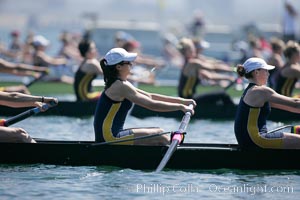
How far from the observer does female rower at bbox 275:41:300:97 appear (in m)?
16.4

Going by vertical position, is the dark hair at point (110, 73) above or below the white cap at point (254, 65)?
below

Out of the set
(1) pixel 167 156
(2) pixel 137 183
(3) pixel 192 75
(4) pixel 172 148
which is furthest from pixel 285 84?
(2) pixel 137 183

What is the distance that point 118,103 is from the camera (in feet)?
36.7

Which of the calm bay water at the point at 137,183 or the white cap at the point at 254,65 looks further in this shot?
the white cap at the point at 254,65

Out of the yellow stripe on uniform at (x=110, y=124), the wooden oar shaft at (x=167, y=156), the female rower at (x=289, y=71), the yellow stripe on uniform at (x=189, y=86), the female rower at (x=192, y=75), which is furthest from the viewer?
the yellow stripe on uniform at (x=189, y=86)

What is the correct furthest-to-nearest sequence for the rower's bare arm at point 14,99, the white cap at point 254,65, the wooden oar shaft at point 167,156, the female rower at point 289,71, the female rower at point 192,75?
the female rower at point 192,75
the female rower at point 289,71
the rower's bare arm at point 14,99
the white cap at point 254,65
the wooden oar shaft at point 167,156

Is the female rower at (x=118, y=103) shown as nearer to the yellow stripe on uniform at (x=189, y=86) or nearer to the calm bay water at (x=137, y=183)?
the calm bay water at (x=137, y=183)

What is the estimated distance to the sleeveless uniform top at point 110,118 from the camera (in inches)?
441

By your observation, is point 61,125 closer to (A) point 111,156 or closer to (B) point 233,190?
(A) point 111,156

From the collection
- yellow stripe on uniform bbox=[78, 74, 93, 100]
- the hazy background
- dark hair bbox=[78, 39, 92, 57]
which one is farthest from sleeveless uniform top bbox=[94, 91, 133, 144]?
the hazy background

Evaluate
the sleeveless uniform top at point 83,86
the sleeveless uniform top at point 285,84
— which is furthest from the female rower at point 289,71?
the sleeveless uniform top at point 83,86

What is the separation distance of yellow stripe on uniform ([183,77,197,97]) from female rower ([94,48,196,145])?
725 centimetres

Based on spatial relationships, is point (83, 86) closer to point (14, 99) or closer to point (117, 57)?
point (14, 99)

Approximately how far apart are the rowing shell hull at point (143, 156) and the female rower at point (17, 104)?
12 cm
